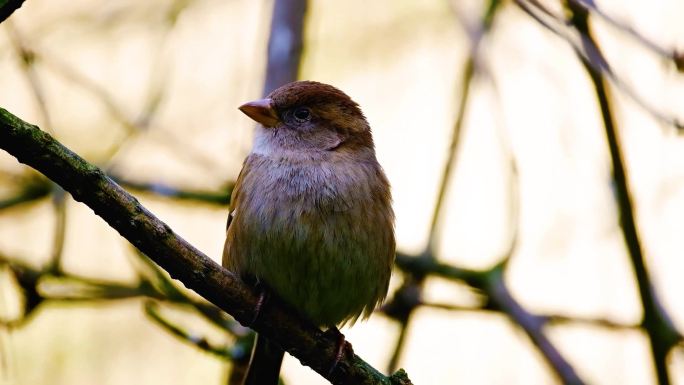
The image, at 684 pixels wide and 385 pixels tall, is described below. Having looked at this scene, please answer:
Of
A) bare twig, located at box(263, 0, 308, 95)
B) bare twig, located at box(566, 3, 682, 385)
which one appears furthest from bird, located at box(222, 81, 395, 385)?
bare twig, located at box(566, 3, 682, 385)

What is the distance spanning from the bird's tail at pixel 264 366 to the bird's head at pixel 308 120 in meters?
0.99

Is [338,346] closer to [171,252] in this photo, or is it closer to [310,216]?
[310,216]

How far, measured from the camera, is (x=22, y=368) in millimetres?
5535

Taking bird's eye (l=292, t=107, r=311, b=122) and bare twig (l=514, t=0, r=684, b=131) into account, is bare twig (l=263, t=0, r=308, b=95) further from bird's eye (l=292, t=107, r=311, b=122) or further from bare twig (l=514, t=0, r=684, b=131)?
bare twig (l=514, t=0, r=684, b=131)

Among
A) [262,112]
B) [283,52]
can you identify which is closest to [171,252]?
[262,112]

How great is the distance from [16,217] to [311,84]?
79.0 inches

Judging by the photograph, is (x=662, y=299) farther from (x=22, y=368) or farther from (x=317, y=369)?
(x=22, y=368)

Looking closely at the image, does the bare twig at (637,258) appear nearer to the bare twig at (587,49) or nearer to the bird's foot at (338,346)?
the bare twig at (587,49)

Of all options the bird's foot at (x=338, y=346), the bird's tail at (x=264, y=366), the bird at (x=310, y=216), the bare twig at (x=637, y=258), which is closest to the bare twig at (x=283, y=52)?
the bird at (x=310, y=216)

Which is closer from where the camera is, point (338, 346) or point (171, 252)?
point (171, 252)

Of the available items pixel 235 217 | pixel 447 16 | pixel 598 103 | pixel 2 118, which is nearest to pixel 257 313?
pixel 235 217

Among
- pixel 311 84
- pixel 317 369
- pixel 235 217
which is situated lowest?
pixel 317 369

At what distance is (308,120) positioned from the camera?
15.4 ft

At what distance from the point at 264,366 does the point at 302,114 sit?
1.30 meters
